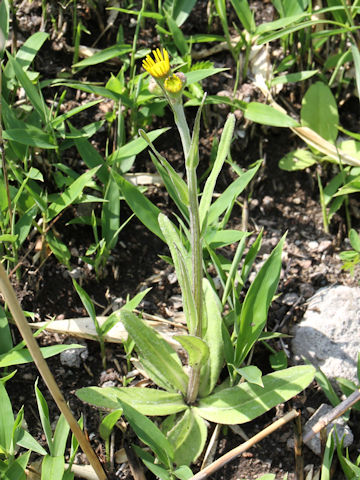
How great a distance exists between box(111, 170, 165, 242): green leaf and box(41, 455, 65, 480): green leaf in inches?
33.2

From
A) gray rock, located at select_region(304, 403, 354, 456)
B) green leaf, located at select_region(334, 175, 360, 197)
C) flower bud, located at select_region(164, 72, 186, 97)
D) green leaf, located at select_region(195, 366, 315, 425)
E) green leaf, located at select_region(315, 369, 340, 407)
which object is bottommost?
gray rock, located at select_region(304, 403, 354, 456)

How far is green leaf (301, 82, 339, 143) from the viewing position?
104 inches

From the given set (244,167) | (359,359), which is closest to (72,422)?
(359,359)

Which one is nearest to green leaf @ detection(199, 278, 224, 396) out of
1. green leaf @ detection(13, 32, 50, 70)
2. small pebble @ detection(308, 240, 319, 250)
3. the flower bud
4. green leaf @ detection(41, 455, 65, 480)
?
green leaf @ detection(41, 455, 65, 480)

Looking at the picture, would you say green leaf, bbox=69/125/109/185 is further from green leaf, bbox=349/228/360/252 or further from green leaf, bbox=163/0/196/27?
green leaf, bbox=349/228/360/252

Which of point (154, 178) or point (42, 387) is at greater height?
point (154, 178)

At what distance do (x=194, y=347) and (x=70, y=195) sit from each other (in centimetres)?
83

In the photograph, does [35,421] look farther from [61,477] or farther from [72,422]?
[72,422]

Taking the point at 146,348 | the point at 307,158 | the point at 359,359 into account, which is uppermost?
the point at 307,158

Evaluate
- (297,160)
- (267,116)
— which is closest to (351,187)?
(297,160)

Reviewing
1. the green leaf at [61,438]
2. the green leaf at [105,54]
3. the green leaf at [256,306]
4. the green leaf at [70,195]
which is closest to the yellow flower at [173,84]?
the green leaf at [256,306]

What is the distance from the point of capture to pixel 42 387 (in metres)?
2.12

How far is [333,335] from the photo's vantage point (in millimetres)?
2236

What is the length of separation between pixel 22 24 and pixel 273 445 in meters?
2.09
